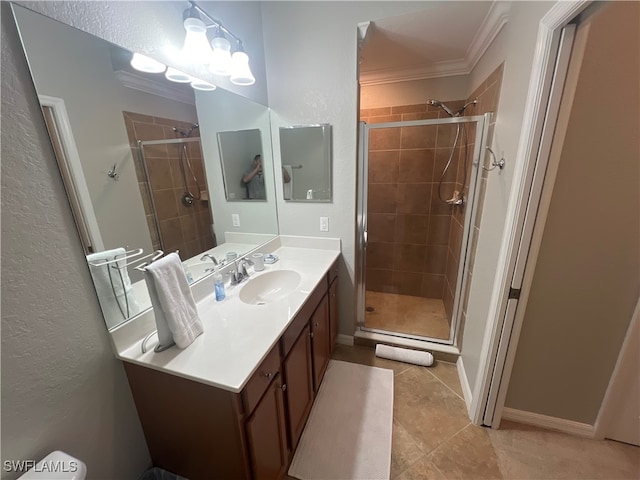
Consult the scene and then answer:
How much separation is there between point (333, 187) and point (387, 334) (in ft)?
4.48

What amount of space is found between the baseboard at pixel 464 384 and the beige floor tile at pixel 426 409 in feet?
0.13

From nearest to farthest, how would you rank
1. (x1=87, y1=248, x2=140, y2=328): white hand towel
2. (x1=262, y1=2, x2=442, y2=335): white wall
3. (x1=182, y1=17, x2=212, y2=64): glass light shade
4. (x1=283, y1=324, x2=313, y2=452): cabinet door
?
(x1=87, y1=248, x2=140, y2=328): white hand towel → (x1=182, y1=17, x2=212, y2=64): glass light shade → (x1=283, y1=324, x2=313, y2=452): cabinet door → (x1=262, y1=2, x2=442, y2=335): white wall

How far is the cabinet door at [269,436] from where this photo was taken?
0.94 m

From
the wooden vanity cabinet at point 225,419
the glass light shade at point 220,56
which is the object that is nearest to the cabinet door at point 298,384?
the wooden vanity cabinet at point 225,419

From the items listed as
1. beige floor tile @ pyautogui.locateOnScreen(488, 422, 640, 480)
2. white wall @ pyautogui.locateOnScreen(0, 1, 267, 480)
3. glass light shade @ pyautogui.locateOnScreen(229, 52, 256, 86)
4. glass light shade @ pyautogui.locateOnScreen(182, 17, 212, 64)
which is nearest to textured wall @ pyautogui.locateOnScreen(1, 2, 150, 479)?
white wall @ pyautogui.locateOnScreen(0, 1, 267, 480)

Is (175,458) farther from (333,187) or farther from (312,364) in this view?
(333,187)

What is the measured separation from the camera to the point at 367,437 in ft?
4.76

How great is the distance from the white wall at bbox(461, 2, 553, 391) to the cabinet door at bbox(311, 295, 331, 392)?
0.95 metres

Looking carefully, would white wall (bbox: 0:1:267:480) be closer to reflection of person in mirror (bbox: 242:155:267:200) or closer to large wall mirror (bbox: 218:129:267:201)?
large wall mirror (bbox: 218:129:267:201)

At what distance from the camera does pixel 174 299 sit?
939mm

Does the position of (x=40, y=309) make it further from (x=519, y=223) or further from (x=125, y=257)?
(x=519, y=223)

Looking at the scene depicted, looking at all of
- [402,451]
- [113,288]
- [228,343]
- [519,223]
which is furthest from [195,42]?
[402,451]

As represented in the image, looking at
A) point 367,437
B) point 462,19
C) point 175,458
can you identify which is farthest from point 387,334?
point 462,19

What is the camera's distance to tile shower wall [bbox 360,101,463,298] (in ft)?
8.04
